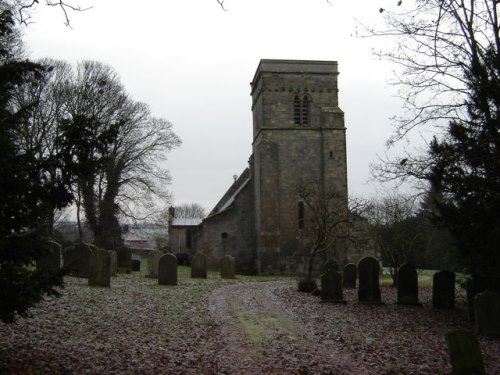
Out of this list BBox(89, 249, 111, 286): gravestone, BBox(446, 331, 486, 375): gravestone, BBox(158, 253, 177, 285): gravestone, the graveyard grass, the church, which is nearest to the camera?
BBox(446, 331, 486, 375): gravestone

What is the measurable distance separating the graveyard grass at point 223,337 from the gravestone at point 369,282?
31cm

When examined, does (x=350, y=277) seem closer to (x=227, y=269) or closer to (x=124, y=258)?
(x=227, y=269)

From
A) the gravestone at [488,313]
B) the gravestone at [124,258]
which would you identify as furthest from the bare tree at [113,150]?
the gravestone at [488,313]

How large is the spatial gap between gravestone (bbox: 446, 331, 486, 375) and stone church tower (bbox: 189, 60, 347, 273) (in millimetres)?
24868

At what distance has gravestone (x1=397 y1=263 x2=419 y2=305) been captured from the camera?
14.5 meters

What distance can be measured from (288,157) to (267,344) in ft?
80.2

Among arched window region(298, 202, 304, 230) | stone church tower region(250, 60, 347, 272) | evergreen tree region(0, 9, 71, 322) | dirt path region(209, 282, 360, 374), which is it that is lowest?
dirt path region(209, 282, 360, 374)

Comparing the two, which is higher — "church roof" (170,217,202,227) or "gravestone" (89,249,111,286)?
"church roof" (170,217,202,227)

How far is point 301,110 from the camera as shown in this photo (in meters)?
32.8

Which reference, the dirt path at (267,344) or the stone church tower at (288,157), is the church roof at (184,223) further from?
the dirt path at (267,344)

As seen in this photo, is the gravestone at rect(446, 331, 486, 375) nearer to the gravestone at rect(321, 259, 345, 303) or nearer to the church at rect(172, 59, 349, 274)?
the gravestone at rect(321, 259, 345, 303)

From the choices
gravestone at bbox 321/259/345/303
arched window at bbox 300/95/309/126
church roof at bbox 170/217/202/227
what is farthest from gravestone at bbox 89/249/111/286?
church roof at bbox 170/217/202/227

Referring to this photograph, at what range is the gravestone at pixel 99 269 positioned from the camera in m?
16.0

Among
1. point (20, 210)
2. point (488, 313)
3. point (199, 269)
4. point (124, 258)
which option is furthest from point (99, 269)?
point (488, 313)
